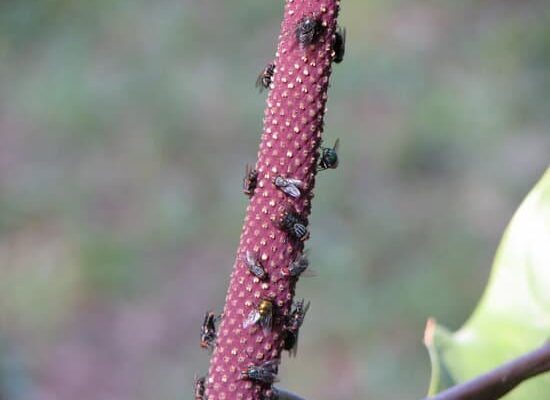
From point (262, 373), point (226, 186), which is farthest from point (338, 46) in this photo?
point (226, 186)

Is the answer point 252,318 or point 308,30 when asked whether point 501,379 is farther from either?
point 308,30

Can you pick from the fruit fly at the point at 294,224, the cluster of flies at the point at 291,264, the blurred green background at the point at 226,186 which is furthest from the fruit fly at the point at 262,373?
the blurred green background at the point at 226,186

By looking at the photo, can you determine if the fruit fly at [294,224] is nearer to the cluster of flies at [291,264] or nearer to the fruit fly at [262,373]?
the cluster of flies at [291,264]

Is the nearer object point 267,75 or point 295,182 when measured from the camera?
point 295,182

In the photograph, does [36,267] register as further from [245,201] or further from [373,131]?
[373,131]

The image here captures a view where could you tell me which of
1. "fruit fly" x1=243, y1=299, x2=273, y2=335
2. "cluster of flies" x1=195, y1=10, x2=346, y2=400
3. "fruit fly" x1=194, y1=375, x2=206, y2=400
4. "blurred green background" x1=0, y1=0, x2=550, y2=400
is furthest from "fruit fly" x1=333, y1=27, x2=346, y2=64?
"blurred green background" x1=0, y1=0, x2=550, y2=400

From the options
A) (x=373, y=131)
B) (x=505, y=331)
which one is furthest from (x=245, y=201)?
(x=505, y=331)
